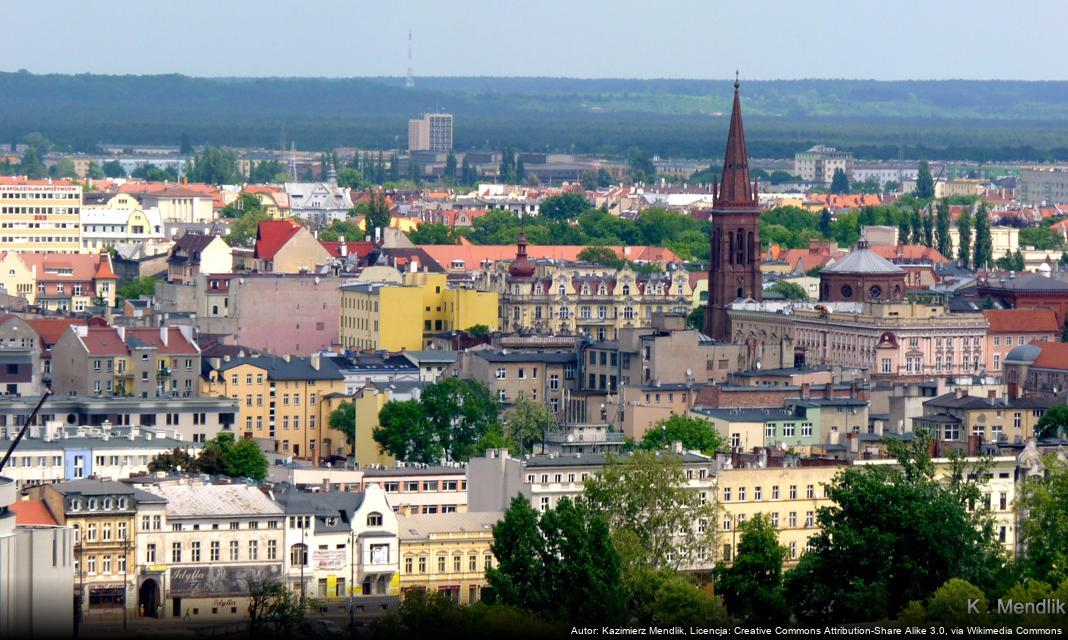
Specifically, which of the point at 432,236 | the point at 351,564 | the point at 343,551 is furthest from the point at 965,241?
the point at 351,564

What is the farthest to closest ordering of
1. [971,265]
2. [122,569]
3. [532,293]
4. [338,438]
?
[971,265] → [532,293] → [338,438] → [122,569]

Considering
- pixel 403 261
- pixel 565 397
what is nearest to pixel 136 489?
pixel 565 397

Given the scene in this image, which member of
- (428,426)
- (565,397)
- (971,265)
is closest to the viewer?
(428,426)

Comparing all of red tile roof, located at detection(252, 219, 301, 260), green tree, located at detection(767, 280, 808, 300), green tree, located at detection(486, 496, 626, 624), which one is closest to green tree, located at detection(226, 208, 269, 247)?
red tile roof, located at detection(252, 219, 301, 260)

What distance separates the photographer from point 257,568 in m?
72.5

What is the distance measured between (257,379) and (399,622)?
37.4 meters

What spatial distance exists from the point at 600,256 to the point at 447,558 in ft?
316

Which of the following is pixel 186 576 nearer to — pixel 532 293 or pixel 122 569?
pixel 122 569

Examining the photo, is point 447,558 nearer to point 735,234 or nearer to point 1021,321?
point 1021,321

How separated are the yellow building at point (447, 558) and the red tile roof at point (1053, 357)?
4724 centimetres

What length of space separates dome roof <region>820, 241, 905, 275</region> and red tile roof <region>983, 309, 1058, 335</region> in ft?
22.0

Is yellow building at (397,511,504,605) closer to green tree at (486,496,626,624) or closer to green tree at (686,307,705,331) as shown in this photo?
green tree at (486,496,626,624)

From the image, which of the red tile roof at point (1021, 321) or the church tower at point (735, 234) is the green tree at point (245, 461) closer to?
the red tile roof at point (1021, 321)

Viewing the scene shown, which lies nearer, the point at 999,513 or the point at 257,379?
the point at 999,513
